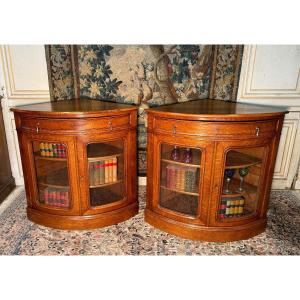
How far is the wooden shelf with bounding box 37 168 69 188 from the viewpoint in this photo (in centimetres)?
183

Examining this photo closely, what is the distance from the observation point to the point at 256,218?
1.81 m

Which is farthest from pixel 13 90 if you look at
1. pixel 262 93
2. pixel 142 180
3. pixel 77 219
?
pixel 262 93

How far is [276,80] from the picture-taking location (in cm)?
215

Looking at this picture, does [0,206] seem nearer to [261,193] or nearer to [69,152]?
[69,152]

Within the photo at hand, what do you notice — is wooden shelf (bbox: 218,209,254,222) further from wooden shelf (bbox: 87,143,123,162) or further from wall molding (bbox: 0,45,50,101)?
wall molding (bbox: 0,45,50,101)

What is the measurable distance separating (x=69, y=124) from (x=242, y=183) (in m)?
1.22

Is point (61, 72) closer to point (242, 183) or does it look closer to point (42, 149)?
point (42, 149)

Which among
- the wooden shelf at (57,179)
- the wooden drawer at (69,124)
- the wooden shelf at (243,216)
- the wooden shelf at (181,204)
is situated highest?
the wooden drawer at (69,124)

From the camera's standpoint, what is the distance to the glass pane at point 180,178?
171 cm

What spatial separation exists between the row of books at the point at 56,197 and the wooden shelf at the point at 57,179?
47 millimetres

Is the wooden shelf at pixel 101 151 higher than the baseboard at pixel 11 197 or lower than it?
higher

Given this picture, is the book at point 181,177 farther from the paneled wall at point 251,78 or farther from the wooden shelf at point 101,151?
the paneled wall at point 251,78

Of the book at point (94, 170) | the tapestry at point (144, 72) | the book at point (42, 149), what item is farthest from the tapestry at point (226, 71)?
the book at point (42, 149)
